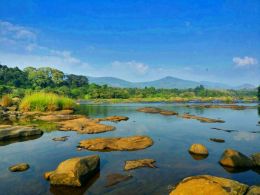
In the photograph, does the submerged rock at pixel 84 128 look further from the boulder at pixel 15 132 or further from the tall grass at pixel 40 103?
the tall grass at pixel 40 103

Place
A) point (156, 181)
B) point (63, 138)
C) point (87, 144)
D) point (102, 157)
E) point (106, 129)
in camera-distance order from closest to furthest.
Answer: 1. point (156, 181)
2. point (102, 157)
3. point (87, 144)
4. point (63, 138)
5. point (106, 129)

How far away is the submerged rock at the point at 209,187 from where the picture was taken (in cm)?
640

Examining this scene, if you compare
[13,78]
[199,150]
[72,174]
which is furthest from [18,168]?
[13,78]

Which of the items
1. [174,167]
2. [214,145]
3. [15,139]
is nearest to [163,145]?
[214,145]

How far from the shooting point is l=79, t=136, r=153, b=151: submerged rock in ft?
40.7

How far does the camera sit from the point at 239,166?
9.70 m

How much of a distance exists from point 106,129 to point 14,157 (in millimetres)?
8183

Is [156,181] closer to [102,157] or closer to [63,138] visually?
[102,157]

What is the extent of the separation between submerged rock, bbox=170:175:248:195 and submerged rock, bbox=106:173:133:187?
83.8 inches

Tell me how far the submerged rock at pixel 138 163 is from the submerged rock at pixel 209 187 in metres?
2.80

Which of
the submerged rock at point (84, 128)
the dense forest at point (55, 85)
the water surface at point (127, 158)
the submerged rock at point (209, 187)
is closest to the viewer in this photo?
the submerged rock at point (209, 187)

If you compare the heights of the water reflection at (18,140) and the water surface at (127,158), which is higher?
the water reflection at (18,140)

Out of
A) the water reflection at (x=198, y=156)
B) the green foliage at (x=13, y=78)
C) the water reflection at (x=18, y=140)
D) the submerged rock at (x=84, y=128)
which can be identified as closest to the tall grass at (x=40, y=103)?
the submerged rock at (x=84, y=128)

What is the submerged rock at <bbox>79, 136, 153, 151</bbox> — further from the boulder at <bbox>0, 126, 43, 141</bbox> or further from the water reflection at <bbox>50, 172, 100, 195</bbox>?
the boulder at <bbox>0, 126, 43, 141</bbox>
